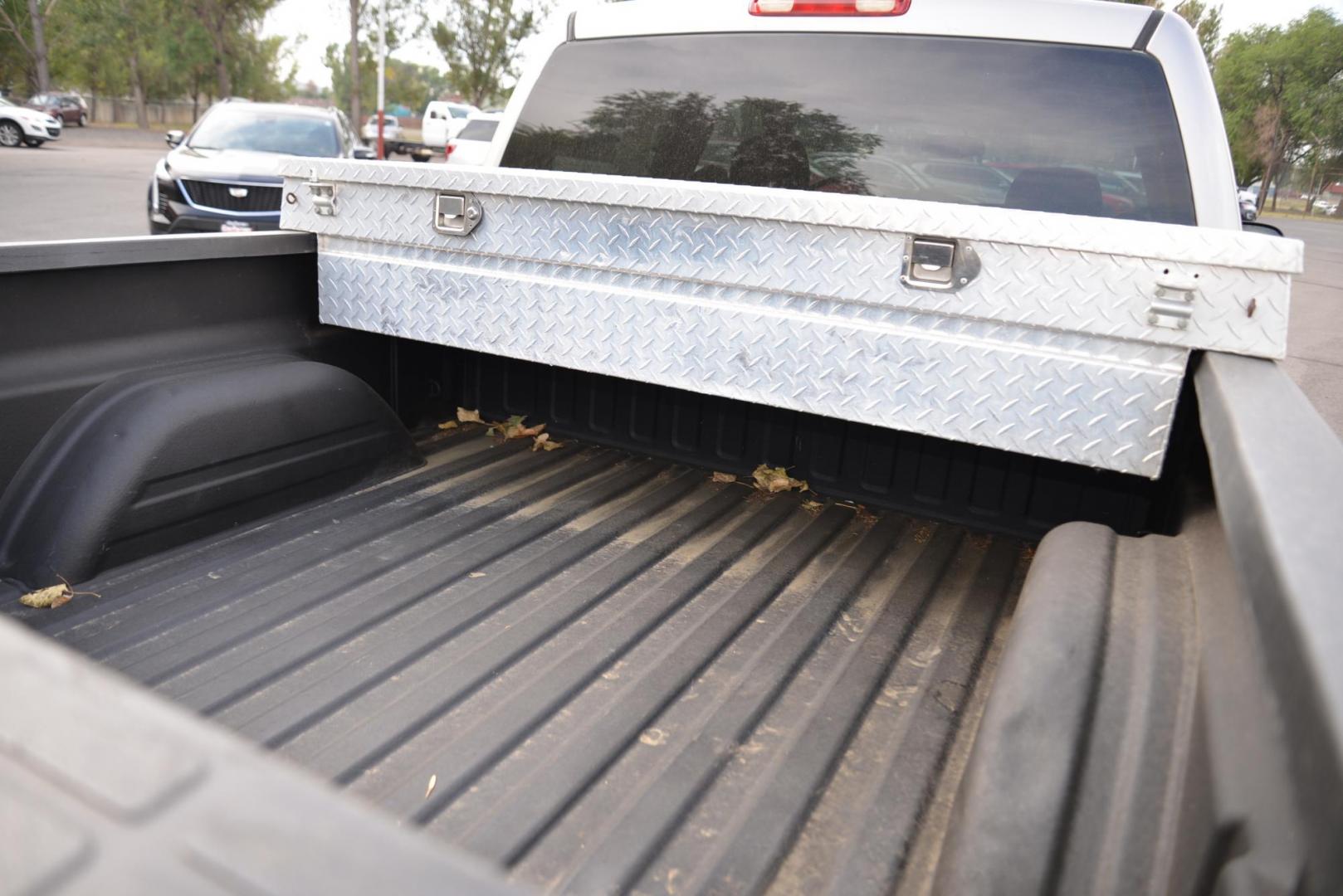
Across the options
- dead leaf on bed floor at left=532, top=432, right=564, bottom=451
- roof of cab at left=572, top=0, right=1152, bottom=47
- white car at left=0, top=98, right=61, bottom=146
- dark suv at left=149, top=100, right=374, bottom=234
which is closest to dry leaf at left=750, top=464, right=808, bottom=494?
dead leaf on bed floor at left=532, top=432, right=564, bottom=451

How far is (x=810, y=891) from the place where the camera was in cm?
166

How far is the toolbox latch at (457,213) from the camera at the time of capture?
282cm

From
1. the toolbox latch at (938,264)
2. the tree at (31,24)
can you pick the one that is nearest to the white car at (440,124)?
the tree at (31,24)

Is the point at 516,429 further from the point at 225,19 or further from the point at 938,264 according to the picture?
the point at 225,19

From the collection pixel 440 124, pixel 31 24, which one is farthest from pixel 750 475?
pixel 31 24

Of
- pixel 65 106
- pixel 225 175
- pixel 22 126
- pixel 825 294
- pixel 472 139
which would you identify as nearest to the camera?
pixel 825 294

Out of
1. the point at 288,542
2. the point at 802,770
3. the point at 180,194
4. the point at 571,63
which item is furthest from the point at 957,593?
the point at 180,194

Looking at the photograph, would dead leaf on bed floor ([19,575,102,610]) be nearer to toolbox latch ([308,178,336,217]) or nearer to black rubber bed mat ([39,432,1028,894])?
black rubber bed mat ([39,432,1028,894])

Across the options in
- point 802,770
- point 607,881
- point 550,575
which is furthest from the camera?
point 550,575

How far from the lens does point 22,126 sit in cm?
2747

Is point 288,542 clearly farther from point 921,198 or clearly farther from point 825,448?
point 921,198

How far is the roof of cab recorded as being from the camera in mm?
2582

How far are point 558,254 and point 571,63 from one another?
992mm

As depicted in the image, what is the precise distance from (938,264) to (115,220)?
47.0 feet
